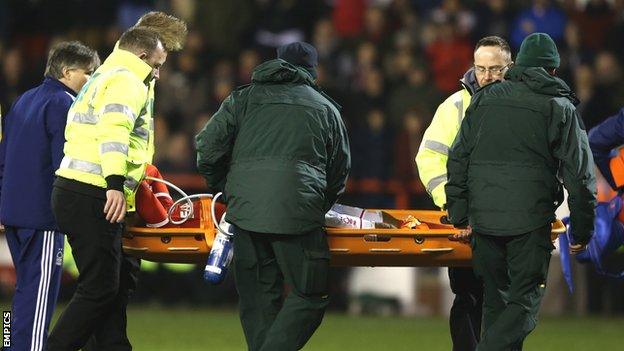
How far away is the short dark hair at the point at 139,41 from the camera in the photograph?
8.00m

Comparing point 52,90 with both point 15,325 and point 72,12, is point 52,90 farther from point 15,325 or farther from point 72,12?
point 72,12

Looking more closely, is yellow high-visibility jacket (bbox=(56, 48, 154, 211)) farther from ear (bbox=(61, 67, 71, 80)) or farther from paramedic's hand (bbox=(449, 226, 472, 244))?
paramedic's hand (bbox=(449, 226, 472, 244))

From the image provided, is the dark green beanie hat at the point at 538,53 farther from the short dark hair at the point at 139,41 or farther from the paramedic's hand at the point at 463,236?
the short dark hair at the point at 139,41

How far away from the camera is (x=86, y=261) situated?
25.4ft

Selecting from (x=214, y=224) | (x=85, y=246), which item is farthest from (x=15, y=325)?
(x=214, y=224)

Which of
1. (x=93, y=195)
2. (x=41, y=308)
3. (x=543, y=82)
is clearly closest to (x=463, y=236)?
(x=543, y=82)

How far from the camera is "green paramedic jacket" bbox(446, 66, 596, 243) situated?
744cm

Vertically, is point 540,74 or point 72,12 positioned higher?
point 540,74

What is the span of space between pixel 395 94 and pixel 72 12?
395 centimetres

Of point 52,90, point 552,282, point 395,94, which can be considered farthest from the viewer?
point 395,94

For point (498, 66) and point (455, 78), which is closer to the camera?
point (498, 66)

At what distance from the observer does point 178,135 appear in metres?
14.7

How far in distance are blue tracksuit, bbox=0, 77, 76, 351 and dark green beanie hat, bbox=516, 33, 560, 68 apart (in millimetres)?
2427

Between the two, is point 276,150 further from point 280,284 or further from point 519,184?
point 519,184
